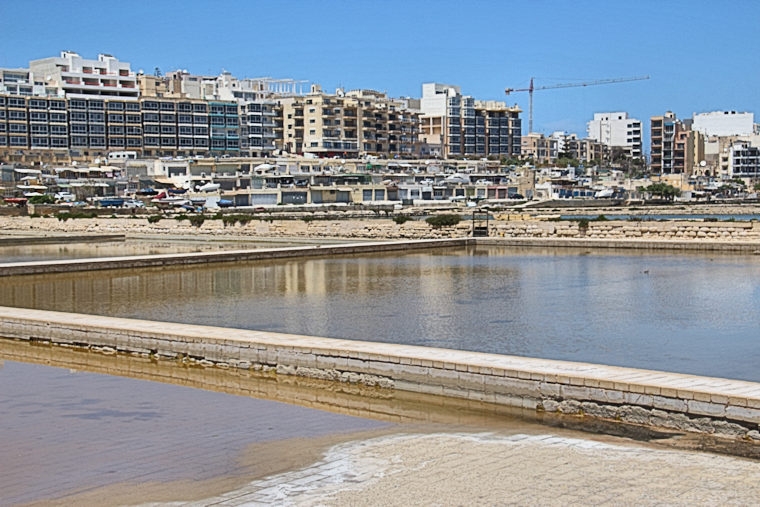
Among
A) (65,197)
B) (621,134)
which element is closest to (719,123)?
(621,134)

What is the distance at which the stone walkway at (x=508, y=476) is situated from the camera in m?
7.12

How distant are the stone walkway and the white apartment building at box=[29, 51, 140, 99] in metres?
103

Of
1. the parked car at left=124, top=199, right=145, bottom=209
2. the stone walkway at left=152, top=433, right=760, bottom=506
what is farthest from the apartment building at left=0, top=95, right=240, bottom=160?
the stone walkway at left=152, top=433, right=760, bottom=506

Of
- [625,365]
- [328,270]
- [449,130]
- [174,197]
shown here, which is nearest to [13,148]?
[174,197]

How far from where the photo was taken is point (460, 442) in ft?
29.0

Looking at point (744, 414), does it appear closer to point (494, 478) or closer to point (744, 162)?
point (494, 478)

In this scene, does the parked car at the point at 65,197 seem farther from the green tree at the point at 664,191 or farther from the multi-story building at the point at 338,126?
the green tree at the point at 664,191

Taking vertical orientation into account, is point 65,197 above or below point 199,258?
above

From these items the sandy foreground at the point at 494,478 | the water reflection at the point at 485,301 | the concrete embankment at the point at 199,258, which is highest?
the concrete embankment at the point at 199,258

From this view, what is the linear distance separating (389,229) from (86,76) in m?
78.9

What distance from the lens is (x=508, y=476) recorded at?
25.1 ft

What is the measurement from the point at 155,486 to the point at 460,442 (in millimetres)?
2697

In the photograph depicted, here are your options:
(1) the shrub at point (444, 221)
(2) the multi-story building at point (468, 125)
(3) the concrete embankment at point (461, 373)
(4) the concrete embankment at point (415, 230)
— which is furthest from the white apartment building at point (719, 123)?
(3) the concrete embankment at point (461, 373)

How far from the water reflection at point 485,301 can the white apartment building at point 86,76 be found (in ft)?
282
